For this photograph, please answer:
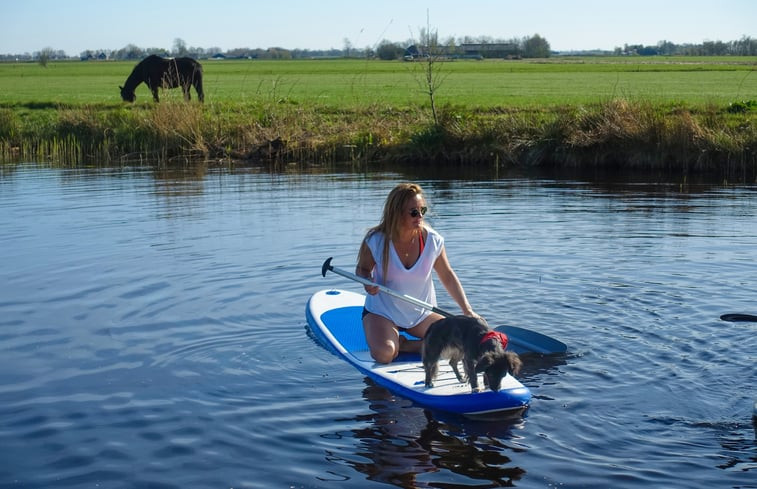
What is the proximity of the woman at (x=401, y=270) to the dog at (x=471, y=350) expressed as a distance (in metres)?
0.54

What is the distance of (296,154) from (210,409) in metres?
15.9

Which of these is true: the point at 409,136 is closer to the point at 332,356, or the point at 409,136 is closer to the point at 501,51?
the point at 332,356

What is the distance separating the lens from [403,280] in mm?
6973

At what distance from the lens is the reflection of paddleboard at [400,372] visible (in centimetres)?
615

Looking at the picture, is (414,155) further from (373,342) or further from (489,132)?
(373,342)

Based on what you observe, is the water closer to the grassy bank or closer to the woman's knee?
the woman's knee

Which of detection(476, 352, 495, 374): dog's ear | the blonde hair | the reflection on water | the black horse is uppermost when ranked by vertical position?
the black horse

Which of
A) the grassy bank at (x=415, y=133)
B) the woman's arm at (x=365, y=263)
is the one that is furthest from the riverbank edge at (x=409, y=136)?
the woman's arm at (x=365, y=263)

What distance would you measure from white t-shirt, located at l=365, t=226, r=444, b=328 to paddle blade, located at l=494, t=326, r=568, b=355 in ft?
2.75

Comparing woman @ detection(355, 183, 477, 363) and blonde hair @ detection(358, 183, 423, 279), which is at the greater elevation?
blonde hair @ detection(358, 183, 423, 279)

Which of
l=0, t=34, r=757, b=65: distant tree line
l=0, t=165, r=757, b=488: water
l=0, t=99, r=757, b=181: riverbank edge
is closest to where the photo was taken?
l=0, t=165, r=757, b=488: water

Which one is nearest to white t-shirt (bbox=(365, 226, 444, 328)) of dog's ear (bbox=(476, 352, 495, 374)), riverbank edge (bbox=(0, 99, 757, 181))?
dog's ear (bbox=(476, 352, 495, 374))

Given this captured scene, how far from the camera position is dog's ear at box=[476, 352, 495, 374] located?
19.0 feet

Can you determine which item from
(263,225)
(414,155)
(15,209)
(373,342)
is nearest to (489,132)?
(414,155)
